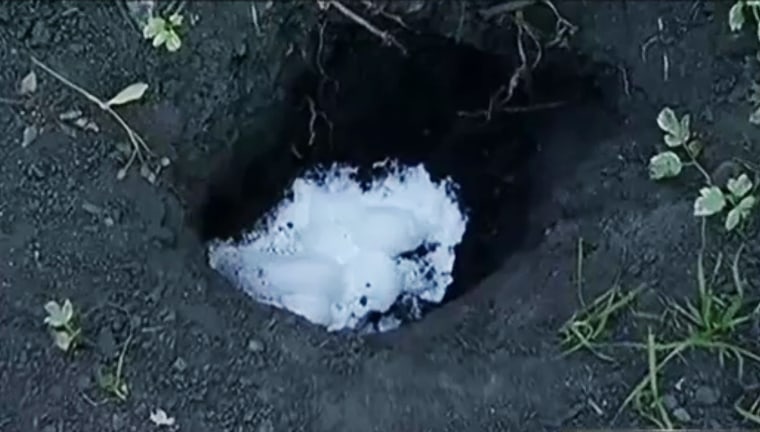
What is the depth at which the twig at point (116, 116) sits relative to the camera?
2172 mm

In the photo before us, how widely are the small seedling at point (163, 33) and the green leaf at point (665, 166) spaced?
620 millimetres

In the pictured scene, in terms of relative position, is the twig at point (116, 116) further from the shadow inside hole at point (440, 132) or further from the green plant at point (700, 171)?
the green plant at point (700, 171)

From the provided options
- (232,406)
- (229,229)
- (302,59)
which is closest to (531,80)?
(302,59)

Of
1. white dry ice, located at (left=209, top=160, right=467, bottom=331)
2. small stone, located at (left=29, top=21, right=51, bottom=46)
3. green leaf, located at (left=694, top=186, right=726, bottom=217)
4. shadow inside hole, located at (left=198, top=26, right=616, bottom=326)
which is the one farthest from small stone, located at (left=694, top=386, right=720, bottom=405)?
small stone, located at (left=29, top=21, right=51, bottom=46)

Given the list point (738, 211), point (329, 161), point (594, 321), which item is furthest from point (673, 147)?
point (329, 161)

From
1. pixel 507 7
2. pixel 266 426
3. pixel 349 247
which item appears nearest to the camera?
pixel 266 426

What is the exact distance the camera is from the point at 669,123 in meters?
2.19

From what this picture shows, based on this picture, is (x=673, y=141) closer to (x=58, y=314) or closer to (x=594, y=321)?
(x=594, y=321)

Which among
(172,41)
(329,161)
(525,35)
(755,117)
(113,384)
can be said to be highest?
(755,117)

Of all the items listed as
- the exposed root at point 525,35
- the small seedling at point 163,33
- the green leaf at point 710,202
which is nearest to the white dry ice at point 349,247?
the exposed root at point 525,35

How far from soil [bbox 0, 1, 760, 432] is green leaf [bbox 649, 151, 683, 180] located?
0.02m

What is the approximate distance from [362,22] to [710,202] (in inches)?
21.3

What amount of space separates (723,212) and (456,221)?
449 mm

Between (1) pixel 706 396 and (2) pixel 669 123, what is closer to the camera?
(1) pixel 706 396
